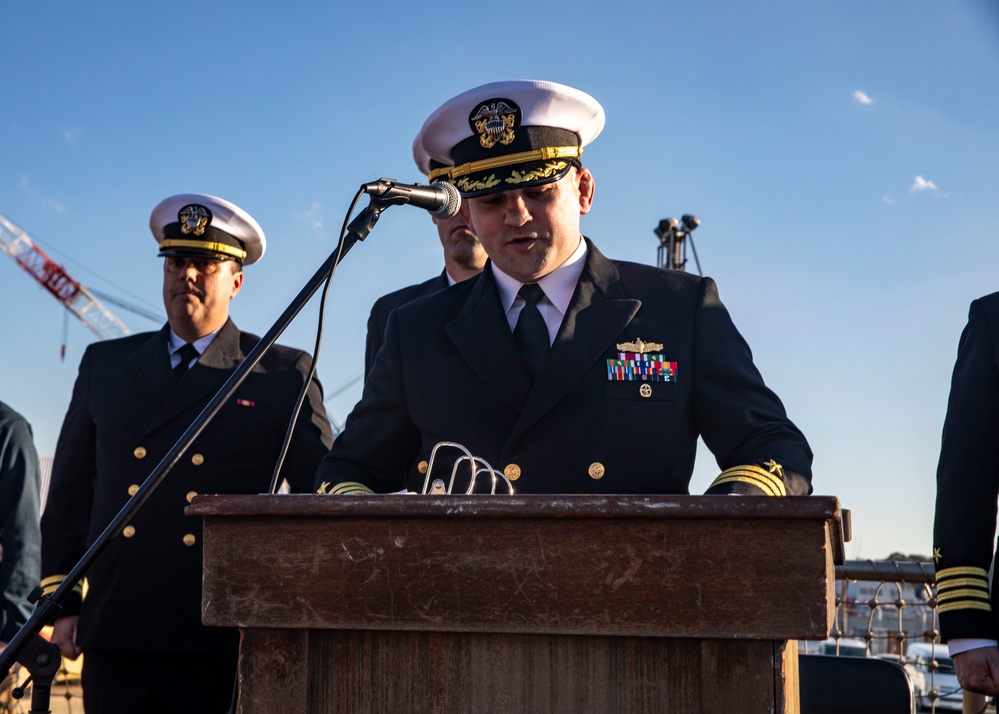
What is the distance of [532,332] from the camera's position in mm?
2758

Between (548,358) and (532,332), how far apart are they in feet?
0.40

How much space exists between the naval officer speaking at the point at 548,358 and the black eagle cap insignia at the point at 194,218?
1.56m

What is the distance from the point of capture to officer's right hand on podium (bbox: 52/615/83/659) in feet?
12.8

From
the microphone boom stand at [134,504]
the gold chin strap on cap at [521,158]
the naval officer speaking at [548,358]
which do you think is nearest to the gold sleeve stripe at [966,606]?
the naval officer speaking at [548,358]

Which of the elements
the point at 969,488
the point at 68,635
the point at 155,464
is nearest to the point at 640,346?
the point at 969,488

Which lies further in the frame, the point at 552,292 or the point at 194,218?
the point at 194,218

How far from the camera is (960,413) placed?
300 centimetres

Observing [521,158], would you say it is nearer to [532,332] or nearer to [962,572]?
[532,332]

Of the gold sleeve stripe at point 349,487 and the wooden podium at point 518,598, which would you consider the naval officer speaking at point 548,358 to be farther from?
the wooden podium at point 518,598

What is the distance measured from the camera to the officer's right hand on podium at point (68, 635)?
391cm

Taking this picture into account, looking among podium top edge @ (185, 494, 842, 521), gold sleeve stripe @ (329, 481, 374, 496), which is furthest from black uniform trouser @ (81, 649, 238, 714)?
podium top edge @ (185, 494, 842, 521)

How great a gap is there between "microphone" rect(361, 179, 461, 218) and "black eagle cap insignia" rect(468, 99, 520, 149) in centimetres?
42

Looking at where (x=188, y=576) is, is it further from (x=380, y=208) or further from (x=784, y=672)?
(x=784, y=672)

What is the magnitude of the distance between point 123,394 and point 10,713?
3.01m
